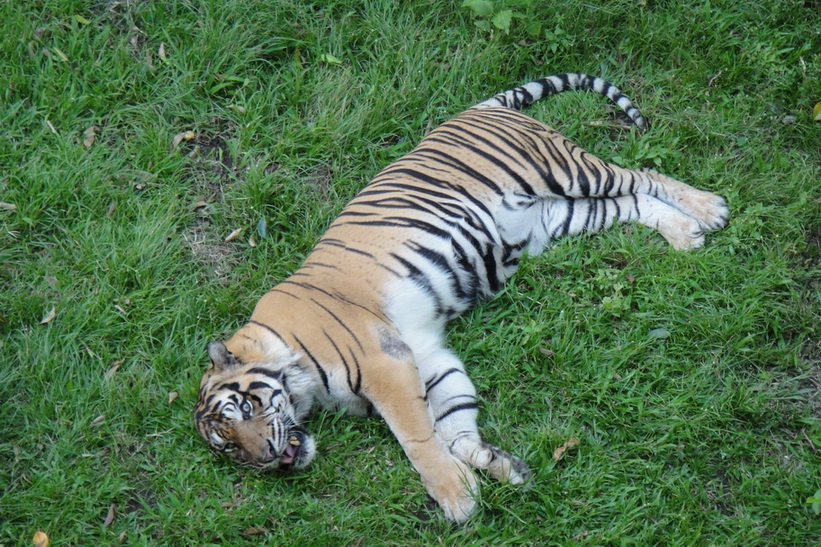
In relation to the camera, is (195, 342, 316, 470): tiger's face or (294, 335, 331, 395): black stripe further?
(294, 335, 331, 395): black stripe

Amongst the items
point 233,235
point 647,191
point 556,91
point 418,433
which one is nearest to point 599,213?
point 647,191

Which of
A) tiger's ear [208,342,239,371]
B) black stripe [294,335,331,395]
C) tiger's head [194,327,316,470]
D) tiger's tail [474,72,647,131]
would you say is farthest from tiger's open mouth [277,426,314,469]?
tiger's tail [474,72,647,131]

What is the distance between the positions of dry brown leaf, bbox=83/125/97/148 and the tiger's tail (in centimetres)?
250

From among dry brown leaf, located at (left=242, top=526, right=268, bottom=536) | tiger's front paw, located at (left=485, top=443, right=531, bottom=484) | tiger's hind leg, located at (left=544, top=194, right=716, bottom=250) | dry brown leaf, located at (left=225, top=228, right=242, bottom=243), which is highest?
tiger's hind leg, located at (left=544, top=194, right=716, bottom=250)

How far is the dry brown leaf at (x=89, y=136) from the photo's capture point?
5.43 meters

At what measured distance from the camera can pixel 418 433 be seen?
4.02m

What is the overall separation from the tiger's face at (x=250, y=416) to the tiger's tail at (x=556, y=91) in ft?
7.69

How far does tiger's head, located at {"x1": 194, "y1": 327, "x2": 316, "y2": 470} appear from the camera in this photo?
3.96m

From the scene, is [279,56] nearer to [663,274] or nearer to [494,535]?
[663,274]

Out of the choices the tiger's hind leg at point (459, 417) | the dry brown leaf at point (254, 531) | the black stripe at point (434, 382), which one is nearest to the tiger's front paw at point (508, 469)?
the tiger's hind leg at point (459, 417)

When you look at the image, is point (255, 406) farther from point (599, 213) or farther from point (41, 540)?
point (599, 213)

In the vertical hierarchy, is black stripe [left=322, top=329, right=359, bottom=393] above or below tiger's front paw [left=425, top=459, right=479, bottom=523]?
above

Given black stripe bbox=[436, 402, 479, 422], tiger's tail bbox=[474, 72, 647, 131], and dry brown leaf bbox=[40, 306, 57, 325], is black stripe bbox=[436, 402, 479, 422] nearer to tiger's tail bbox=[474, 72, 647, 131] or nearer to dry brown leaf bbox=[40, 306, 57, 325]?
tiger's tail bbox=[474, 72, 647, 131]

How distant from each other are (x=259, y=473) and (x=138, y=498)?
0.63 m
